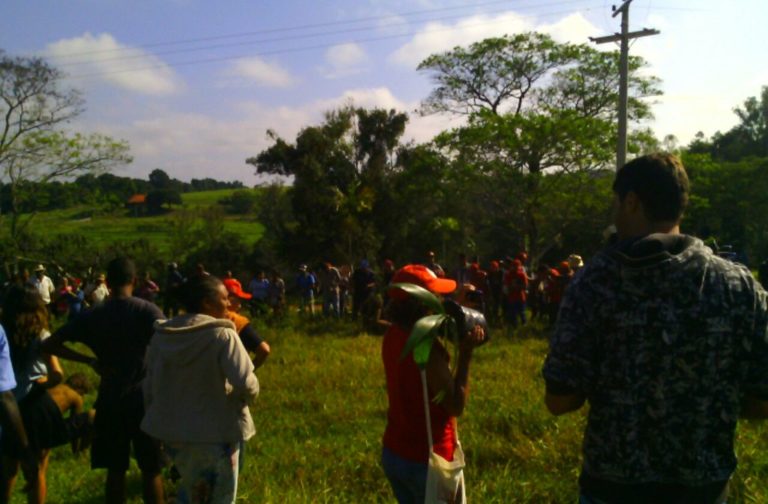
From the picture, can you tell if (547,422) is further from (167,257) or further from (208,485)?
(167,257)

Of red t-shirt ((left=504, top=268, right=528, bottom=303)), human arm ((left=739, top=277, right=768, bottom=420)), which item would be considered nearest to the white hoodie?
human arm ((left=739, top=277, right=768, bottom=420))

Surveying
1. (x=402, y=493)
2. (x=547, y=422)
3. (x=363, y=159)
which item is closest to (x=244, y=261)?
(x=363, y=159)

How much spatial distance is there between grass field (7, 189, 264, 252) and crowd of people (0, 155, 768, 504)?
96.7 feet

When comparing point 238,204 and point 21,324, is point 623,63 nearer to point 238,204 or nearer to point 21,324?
point 21,324

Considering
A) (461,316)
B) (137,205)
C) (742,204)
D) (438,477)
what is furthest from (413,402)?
(137,205)

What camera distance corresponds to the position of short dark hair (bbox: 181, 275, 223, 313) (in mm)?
3643

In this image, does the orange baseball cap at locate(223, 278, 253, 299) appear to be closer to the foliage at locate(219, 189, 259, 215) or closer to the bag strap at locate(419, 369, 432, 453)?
the bag strap at locate(419, 369, 432, 453)

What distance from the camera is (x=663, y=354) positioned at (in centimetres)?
195

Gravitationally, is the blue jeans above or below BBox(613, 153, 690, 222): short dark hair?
below

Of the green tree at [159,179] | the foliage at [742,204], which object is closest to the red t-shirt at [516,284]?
the foliage at [742,204]

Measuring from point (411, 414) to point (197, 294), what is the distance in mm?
1394

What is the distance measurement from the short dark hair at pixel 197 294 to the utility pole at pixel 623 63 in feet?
48.6

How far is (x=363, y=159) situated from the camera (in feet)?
106

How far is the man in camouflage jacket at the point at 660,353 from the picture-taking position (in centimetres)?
195
